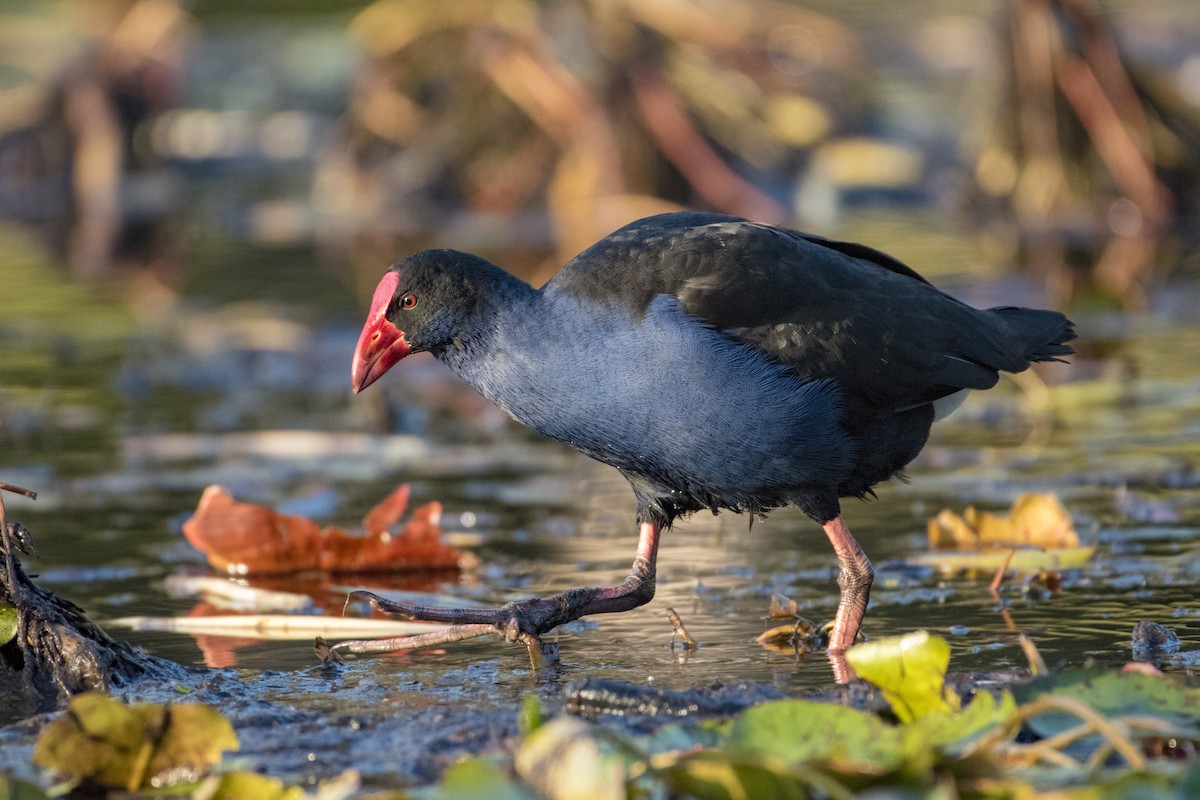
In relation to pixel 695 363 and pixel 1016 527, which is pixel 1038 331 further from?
pixel 695 363

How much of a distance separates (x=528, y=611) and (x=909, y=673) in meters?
1.22

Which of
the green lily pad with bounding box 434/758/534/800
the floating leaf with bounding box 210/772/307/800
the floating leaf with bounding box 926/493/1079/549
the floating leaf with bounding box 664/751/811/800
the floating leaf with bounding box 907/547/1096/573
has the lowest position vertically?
the floating leaf with bounding box 210/772/307/800

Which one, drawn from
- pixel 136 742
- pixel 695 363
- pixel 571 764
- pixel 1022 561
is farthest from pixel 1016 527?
pixel 136 742

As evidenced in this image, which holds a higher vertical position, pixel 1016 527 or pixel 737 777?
pixel 1016 527

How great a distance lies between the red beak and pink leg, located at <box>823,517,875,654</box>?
118 cm

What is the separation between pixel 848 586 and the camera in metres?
4.34

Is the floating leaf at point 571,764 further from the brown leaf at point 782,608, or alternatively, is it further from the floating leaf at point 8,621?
the brown leaf at point 782,608

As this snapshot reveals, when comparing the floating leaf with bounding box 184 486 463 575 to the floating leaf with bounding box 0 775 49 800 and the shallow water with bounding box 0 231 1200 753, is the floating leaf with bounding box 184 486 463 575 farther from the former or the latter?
the floating leaf with bounding box 0 775 49 800

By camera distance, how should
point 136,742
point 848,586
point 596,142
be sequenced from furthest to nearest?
1. point 596,142
2. point 848,586
3. point 136,742

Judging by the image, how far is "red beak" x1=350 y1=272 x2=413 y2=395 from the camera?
14.5 feet

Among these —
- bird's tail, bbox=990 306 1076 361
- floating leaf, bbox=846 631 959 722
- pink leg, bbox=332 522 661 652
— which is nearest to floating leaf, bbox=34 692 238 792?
pink leg, bbox=332 522 661 652

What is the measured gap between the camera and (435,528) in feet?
16.8

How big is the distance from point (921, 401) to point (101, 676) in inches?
83.3

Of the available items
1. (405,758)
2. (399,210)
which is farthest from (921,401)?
(399,210)
